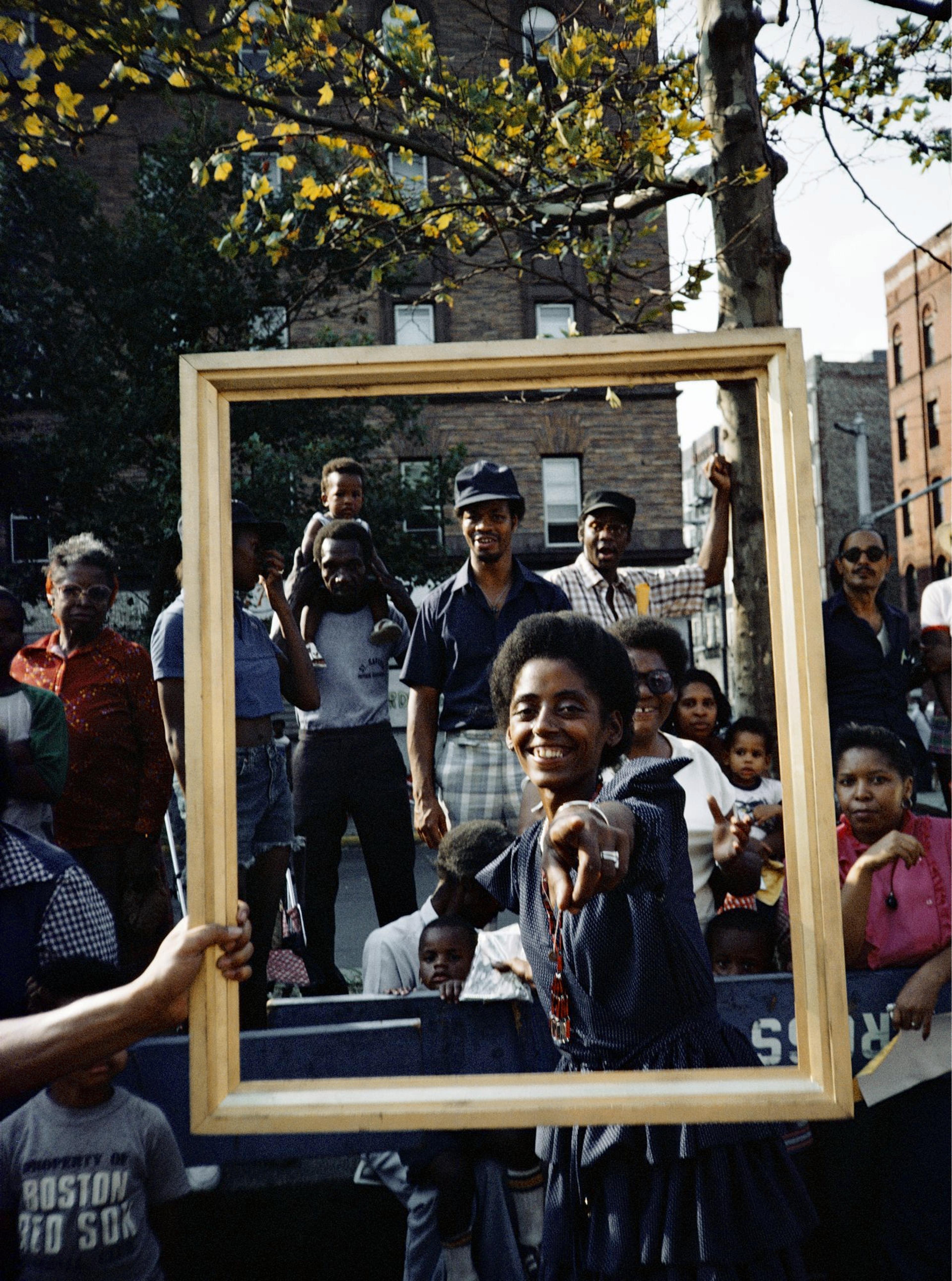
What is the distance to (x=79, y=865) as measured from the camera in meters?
2.15

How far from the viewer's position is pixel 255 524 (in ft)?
7.71

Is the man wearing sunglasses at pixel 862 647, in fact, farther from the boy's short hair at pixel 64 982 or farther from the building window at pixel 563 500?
the boy's short hair at pixel 64 982

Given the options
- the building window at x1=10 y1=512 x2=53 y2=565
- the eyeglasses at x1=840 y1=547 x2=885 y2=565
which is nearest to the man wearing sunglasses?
the eyeglasses at x1=840 y1=547 x2=885 y2=565

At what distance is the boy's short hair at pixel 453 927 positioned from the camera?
9.68ft

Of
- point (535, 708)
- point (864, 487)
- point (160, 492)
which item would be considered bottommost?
point (535, 708)

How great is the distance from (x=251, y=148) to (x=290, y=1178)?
4.35 m

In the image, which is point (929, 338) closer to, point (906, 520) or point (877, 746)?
point (906, 520)

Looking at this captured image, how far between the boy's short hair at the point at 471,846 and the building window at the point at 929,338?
3199 cm

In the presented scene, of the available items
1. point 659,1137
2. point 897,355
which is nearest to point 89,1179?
point 659,1137

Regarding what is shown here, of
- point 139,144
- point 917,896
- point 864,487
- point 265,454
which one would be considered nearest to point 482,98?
point 265,454

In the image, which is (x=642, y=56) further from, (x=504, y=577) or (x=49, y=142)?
(x=504, y=577)

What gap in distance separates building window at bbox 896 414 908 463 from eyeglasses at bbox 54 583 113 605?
1454 inches

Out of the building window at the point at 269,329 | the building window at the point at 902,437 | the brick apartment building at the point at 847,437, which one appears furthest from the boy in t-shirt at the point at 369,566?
the building window at the point at 902,437

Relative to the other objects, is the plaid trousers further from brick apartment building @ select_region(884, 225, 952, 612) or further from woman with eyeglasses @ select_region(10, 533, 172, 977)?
brick apartment building @ select_region(884, 225, 952, 612)
